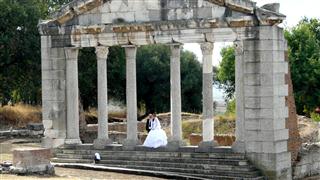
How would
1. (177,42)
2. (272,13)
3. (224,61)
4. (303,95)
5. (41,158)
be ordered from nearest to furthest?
(41,158), (272,13), (177,42), (303,95), (224,61)

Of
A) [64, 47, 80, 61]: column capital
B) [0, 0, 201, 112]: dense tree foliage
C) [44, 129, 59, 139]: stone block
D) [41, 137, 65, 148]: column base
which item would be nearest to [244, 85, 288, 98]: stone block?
[64, 47, 80, 61]: column capital

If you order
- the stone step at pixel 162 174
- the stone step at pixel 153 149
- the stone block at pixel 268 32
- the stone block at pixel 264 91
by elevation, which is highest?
the stone block at pixel 268 32

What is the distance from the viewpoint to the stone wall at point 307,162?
2810cm


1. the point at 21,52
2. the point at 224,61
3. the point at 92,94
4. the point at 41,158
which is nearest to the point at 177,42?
the point at 41,158

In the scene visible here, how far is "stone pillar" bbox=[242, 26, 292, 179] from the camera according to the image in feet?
87.2

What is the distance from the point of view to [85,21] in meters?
30.1

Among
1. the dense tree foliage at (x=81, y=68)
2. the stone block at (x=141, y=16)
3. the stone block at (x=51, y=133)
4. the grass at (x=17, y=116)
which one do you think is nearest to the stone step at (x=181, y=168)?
the stone block at (x=51, y=133)

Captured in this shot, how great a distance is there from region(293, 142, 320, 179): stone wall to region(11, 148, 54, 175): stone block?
10197mm

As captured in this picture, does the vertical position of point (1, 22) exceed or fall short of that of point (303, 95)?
it exceeds it

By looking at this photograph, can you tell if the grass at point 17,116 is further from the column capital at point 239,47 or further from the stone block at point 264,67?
the stone block at point 264,67

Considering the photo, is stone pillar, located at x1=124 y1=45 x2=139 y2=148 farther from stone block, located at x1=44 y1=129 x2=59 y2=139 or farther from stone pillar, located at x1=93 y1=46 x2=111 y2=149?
stone block, located at x1=44 y1=129 x2=59 y2=139

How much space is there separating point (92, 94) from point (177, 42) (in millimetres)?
29507

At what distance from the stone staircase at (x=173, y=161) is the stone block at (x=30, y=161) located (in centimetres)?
391

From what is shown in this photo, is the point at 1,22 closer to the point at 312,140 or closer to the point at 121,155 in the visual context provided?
the point at 121,155
